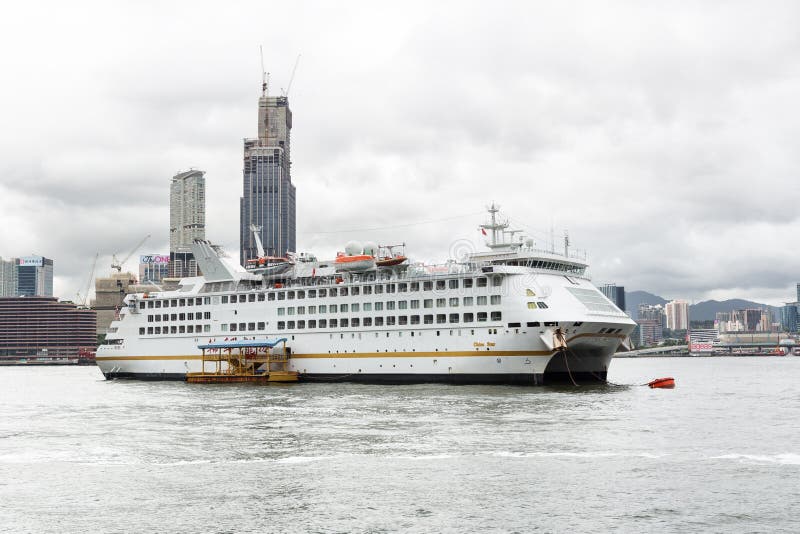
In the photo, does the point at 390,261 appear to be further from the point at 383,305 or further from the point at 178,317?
the point at 178,317

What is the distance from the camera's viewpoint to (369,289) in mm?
69438

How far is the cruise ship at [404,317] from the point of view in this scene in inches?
2375

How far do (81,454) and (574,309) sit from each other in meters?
39.8

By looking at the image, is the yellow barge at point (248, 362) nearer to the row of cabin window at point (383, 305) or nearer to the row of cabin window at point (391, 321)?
the row of cabin window at point (391, 321)

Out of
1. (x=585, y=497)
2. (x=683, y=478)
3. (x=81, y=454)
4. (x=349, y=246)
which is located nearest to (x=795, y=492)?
(x=683, y=478)

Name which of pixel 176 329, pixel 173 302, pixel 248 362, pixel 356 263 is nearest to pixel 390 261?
pixel 356 263

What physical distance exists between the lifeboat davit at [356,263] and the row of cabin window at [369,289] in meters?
2.00

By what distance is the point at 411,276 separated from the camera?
67688mm

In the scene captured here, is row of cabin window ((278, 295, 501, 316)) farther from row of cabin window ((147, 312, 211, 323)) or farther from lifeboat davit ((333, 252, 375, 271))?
row of cabin window ((147, 312, 211, 323))

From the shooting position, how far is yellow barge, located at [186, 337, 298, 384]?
7231 centimetres

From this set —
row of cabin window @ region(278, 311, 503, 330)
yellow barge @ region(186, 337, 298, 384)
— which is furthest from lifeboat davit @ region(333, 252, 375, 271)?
yellow barge @ region(186, 337, 298, 384)

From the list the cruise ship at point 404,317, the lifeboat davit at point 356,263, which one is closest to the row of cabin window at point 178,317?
the cruise ship at point 404,317

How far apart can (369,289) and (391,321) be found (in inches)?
163

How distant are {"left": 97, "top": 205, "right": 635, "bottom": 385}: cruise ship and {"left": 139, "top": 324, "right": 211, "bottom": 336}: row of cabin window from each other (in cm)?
14
